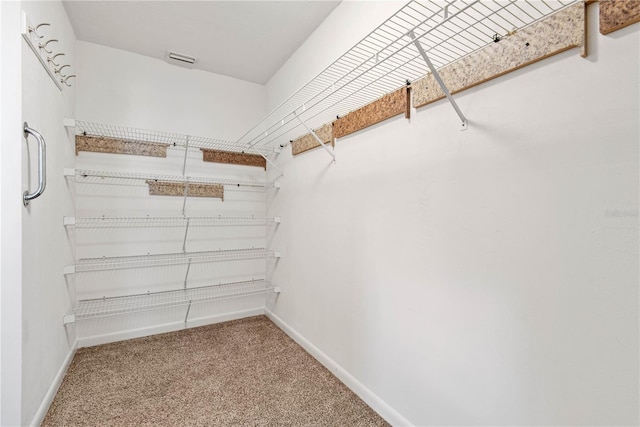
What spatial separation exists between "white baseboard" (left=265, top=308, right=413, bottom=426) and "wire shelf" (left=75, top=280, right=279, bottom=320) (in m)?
0.61

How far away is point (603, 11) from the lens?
0.82 meters

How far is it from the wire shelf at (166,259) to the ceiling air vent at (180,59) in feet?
5.67

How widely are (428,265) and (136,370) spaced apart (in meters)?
2.06

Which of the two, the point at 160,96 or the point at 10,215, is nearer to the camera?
the point at 10,215

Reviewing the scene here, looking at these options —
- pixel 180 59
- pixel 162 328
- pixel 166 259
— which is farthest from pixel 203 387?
pixel 180 59

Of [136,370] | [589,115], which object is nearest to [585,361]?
[589,115]

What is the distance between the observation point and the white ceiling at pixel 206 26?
196 centimetres

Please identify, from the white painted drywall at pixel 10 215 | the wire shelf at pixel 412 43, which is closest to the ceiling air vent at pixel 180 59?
the wire shelf at pixel 412 43

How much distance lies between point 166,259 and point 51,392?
46.0 inches

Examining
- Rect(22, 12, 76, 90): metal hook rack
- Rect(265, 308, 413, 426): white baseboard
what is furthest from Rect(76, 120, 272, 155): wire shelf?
Rect(265, 308, 413, 426): white baseboard

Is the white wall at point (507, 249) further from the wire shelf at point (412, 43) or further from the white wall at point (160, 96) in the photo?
the white wall at point (160, 96)

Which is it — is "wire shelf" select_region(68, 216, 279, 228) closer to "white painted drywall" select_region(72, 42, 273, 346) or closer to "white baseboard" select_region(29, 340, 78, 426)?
"white painted drywall" select_region(72, 42, 273, 346)

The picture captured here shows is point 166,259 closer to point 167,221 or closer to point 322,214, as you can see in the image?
point 167,221

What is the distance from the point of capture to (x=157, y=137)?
8.57 ft
